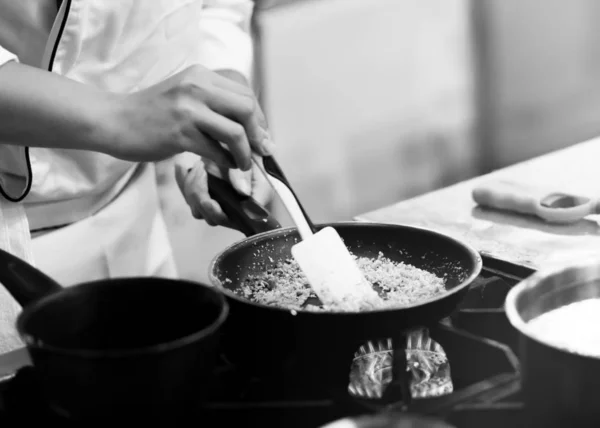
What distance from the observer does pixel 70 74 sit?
1.22m

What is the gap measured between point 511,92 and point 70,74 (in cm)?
189

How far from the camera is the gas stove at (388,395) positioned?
659mm

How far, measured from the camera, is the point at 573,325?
71 cm

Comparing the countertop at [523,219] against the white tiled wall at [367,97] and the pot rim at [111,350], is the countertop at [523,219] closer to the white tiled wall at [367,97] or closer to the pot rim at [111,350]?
the pot rim at [111,350]

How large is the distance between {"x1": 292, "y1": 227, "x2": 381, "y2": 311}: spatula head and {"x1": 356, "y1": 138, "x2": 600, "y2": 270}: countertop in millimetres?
291

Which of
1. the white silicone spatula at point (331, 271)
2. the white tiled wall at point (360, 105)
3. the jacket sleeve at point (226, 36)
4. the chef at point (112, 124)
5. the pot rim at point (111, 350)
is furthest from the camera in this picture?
the white tiled wall at point (360, 105)

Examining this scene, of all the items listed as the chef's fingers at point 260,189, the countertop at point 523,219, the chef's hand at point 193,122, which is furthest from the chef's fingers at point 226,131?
the countertop at point 523,219

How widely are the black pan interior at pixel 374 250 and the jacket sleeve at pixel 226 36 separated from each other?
454 mm

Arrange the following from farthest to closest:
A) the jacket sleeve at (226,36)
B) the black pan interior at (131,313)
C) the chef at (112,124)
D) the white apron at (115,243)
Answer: the jacket sleeve at (226,36) < the white apron at (115,243) < the chef at (112,124) < the black pan interior at (131,313)

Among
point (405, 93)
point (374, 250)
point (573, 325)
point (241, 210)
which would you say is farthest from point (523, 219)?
point (405, 93)

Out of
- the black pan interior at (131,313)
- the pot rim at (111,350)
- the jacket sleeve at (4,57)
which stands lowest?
the black pan interior at (131,313)

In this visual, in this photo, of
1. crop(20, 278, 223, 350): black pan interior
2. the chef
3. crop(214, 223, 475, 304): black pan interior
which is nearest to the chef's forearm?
the chef

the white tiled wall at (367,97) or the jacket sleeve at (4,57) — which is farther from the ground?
the jacket sleeve at (4,57)

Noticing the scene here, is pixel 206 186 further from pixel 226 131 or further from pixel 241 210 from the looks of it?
pixel 226 131
